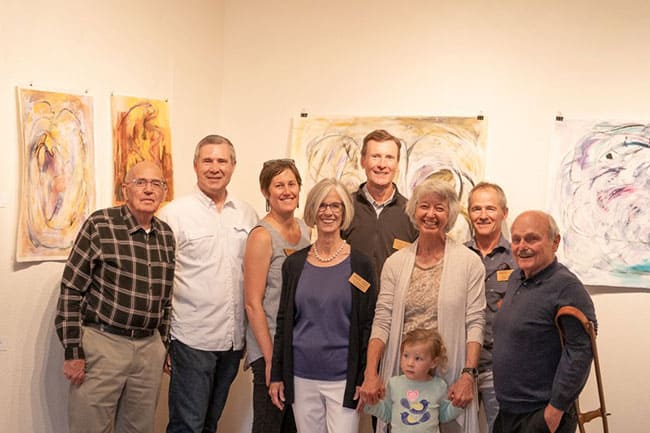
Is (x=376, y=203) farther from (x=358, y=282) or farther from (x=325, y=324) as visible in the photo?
(x=325, y=324)

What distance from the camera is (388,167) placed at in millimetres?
3697

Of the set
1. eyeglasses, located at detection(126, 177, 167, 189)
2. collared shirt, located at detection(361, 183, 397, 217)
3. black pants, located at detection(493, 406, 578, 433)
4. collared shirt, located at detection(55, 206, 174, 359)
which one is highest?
eyeglasses, located at detection(126, 177, 167, 189)

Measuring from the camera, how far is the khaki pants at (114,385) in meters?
3.20

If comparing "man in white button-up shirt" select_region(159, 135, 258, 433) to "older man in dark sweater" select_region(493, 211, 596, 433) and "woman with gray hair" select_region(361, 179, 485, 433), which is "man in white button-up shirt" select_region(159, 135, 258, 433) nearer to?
A: "woman with gray hair" select_region(361, 179, 485, 433)

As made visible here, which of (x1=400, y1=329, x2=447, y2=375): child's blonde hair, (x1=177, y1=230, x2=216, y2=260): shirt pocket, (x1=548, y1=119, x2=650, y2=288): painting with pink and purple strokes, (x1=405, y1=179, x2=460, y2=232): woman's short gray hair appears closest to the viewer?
(x1=400, y1=329, x2=447, y2=375): child's blonde hair

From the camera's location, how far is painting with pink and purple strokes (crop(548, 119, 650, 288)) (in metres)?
3.65

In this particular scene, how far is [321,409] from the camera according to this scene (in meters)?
3.22

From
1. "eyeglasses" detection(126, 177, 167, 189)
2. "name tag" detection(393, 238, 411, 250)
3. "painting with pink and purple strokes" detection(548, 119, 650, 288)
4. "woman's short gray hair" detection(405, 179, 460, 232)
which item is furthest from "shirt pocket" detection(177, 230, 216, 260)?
"painting with pink and purple strokes" detection(548, 119, 650, 288)

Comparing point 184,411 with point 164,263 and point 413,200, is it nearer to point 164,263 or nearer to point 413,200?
point 164,263

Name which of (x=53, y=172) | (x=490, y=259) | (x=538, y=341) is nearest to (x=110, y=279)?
(x=53, y=172)

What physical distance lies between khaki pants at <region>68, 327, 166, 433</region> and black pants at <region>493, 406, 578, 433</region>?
5.03ft

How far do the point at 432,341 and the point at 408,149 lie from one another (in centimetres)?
145

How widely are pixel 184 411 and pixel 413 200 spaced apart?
146cm

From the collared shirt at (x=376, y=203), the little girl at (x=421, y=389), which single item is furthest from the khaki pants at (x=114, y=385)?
the collared shirt at (x=376, y=203)
